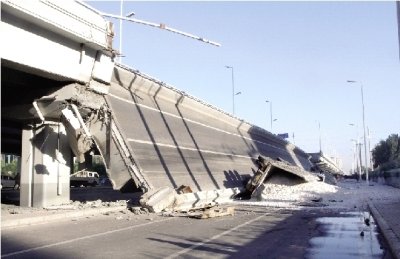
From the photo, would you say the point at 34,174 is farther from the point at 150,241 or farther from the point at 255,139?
the point at 255,139

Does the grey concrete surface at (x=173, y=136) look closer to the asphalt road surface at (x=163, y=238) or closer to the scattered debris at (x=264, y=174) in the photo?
the scattered debris at (x=264, y=174)

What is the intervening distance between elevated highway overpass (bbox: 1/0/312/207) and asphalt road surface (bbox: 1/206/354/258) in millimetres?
5356

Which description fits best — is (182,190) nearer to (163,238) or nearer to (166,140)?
(166,140)

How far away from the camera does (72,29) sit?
19.9 metres

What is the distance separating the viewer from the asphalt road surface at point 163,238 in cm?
1020

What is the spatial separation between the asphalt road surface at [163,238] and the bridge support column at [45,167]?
5.19 meters

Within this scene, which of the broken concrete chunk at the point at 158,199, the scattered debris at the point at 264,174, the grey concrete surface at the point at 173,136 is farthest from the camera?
the scattered debris at the point at 264,174

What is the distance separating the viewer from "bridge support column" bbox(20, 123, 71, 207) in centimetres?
2272

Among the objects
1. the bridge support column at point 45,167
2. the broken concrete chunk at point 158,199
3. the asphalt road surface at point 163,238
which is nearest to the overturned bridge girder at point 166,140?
the broken concrete chunk at point 158,199

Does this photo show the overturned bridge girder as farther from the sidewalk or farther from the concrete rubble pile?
the sidewalk

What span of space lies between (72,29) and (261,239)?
494 inches

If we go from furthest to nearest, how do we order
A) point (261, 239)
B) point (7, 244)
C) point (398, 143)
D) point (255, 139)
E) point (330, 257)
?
point (398, 143) < point (255, 139) < point (261, 239) < point (7, 244) < point (330, 257)

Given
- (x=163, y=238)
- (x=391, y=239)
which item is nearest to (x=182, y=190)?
(x=163, y=238)

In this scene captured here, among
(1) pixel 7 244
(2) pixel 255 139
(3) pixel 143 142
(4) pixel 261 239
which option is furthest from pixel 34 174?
(2) pixel 255 139
